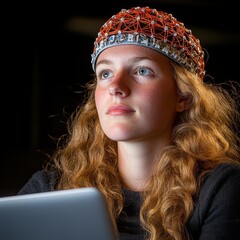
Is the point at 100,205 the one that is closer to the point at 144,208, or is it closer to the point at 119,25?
the point at 144,208

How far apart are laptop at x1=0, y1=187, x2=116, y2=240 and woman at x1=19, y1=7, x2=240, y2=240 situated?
1.74 feet

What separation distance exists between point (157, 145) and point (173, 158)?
0.17 ft

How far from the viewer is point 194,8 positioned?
2.64 metres

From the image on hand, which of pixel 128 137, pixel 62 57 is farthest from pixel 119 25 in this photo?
pixel 62 57

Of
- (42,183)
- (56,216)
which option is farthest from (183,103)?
(56,216)

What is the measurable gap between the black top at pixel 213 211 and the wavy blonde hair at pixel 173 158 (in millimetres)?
22

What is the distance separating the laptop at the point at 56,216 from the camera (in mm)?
745

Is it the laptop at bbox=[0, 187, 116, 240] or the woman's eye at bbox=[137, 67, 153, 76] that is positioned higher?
the woman's eye at bbox=[137, 67, 153, 76]

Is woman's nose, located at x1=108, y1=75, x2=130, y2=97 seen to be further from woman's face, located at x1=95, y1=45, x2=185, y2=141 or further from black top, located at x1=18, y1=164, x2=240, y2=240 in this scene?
black top, located at x1=18, y1=164, x2=240, y2=240

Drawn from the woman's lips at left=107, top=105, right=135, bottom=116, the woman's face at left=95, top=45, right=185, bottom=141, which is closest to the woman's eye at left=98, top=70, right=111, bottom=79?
the woman's face at left=95, top=45, right=185, bottom=141

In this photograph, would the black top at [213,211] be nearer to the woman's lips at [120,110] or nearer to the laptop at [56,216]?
the woman's lips at [120,110]

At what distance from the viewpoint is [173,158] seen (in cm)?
142

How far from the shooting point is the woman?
1.31 meters

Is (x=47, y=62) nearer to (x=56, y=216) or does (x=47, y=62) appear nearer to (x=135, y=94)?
(x=135, y=94)
